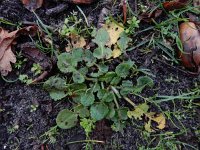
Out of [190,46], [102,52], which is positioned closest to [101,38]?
[102,52]

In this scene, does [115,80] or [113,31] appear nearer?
[115,80]

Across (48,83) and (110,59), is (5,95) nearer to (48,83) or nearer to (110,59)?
(48,83)

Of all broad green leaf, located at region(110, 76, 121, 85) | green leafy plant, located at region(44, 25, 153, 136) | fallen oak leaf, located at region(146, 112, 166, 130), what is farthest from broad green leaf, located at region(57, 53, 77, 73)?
fallen oak leaf, located at region(146, 112, 166, 130)

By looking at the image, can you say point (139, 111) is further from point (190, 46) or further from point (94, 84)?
point (190, 46)

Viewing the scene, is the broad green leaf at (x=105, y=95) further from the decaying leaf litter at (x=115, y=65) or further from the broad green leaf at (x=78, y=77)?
the broad green leaf at (x=78, y=77)

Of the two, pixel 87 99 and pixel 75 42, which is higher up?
pixel 75 42

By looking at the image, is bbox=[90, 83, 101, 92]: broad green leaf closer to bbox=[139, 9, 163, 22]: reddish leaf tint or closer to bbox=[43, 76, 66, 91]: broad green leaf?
bbox=[43, 76, 66, 91]: broad green leaf

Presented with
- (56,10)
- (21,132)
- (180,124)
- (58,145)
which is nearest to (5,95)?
(21,132)
